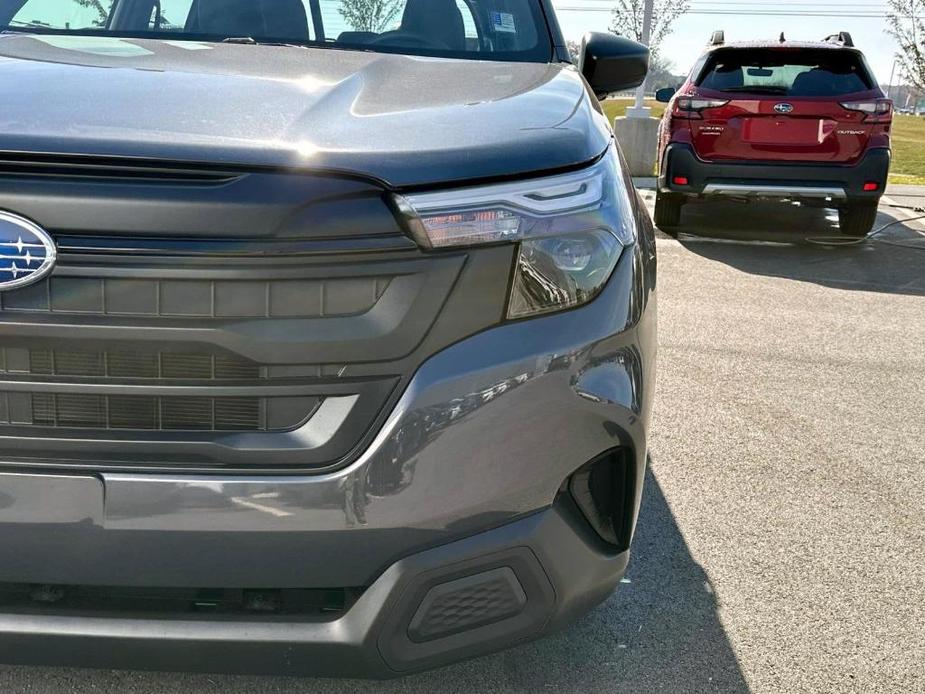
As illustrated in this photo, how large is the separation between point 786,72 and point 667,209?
142 cm

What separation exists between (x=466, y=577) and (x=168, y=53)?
58.3 inches

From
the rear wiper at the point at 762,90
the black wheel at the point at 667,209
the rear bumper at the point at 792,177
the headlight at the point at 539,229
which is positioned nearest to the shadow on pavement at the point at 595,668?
the headlight at the point at 539,229

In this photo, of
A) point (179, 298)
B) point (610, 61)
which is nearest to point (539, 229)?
point (179, 298)

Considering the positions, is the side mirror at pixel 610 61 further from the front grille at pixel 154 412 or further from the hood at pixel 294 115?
the front grille at pixel 154 412

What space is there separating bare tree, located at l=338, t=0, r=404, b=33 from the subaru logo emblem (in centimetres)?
181

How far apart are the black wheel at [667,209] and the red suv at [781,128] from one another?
0.35m

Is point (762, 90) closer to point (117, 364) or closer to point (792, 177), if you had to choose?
point (792, 177)

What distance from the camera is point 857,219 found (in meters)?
8.31

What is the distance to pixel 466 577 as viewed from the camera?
169cm

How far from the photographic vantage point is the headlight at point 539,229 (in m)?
1.65

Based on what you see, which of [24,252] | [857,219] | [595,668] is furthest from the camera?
[857,219]

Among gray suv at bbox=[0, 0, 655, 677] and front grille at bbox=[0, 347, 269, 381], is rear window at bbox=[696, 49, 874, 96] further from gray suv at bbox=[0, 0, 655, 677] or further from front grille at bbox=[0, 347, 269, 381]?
front grille at bbox=[0, 347, 269, 381]

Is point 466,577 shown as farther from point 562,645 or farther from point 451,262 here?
point 562,645

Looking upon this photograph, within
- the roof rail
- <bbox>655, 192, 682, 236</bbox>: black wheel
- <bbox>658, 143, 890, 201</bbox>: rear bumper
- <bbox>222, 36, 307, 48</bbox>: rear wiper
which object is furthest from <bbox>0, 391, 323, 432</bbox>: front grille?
the roof rail
